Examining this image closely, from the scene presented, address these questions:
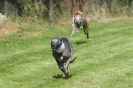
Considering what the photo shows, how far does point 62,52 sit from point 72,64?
13.0ft

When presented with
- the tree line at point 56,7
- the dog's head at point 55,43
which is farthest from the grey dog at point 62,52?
the tree line at point 56,7

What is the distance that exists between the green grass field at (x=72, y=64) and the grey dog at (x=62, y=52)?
630 millimetres

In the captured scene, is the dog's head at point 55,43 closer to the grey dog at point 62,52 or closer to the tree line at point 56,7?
the grey dog at point 62,52

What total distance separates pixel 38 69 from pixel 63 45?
10.8 ft

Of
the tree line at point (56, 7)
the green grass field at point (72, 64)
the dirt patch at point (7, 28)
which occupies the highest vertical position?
the tree line at point (56, 7)

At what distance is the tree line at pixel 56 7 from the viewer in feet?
91.6

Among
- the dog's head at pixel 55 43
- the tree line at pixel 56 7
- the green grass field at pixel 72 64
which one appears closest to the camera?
the dog's head at pixel 55 43

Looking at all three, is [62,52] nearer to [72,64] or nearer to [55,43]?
[55,43]

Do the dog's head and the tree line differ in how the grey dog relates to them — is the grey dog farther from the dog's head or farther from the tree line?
the tree line

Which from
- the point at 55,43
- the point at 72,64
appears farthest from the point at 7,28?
the point at 55,43

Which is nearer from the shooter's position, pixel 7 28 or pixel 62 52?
pixel 62 52

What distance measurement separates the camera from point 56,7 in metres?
31.7

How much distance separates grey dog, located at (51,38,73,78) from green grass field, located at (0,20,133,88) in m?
0.63

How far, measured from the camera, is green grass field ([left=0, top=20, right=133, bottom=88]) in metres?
14.4
